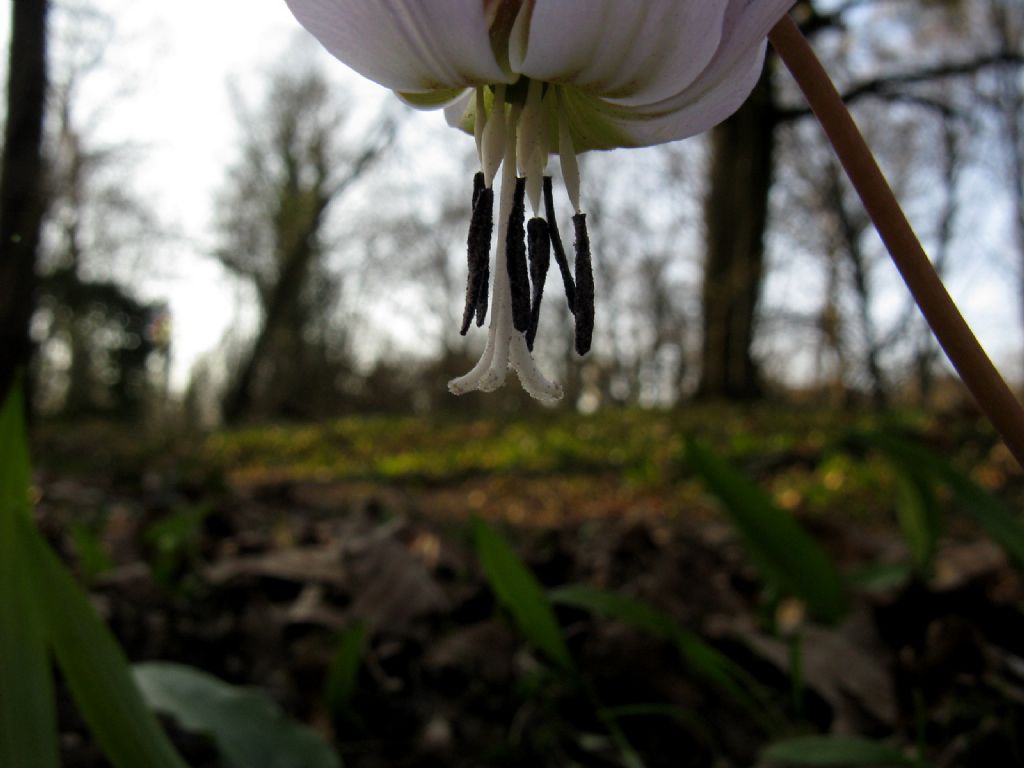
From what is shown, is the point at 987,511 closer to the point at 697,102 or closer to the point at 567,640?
the point at 567,640

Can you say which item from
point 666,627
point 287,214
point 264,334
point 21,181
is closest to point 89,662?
point 666,627

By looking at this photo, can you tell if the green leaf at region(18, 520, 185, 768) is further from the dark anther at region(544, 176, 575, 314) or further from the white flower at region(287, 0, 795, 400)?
the dark anther at region(544, 176, 575, 314)

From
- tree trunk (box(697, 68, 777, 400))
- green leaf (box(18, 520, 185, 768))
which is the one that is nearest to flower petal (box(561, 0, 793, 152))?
green leaf (box(18, 520, 185, 768))

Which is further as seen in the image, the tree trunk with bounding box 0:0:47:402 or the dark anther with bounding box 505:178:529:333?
the tree trunk with bounding box 0:0:47:402

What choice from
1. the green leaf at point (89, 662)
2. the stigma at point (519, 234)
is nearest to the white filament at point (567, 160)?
the stigma at point (519, 234)

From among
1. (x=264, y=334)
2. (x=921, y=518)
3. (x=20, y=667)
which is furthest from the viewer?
(x=264, y=334)

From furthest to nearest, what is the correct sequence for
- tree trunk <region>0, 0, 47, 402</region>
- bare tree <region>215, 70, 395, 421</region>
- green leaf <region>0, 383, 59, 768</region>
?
bare tree <region>215, 70, 395, 421</region> → tree trunk <region>0, 0, 47, 402</region> → green leaf <region>0, 383, 59, 768</region>

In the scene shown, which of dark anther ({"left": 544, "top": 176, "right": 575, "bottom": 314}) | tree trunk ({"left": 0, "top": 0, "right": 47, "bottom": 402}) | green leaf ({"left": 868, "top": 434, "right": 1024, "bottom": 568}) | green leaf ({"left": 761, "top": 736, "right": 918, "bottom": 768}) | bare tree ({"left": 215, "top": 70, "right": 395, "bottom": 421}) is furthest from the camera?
bare tree ({"left": 215, "top": 70, "right": 395, "bottom": 421})
